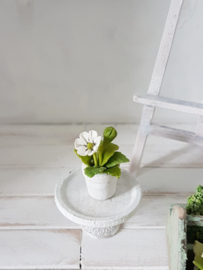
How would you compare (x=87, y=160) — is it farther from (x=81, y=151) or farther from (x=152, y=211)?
(x=152, y=211)

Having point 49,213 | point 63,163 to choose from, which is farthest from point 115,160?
point 63,163

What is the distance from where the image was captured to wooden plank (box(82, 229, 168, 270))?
36.8 inches

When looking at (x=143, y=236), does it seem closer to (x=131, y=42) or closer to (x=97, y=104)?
(x=97, y=104)

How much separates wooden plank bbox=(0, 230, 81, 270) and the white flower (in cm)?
35

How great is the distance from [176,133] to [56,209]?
0.55 metres

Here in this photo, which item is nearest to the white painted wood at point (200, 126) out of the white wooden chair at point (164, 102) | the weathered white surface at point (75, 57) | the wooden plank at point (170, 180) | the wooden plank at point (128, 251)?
the white wooden chair at point (164, 102)

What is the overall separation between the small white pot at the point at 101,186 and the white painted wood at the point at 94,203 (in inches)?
0.9

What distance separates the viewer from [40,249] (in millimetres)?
980

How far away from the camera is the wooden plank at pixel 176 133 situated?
1.07 m

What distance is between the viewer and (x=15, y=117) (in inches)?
62.0

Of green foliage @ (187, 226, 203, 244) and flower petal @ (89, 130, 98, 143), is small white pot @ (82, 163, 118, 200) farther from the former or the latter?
green foliage @ (187, 226, 203, 244)

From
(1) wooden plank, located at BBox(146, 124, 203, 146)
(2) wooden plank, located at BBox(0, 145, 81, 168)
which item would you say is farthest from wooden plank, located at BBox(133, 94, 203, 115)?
(2) wooden plank, located at BBox(0, 145, 81, 168)

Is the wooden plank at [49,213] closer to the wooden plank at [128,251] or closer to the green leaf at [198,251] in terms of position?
the wooden plank at [128,251]

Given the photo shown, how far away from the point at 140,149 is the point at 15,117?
78 centimetres
